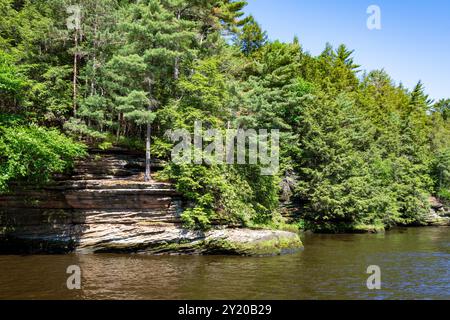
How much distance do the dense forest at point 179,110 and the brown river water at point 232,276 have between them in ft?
14.2

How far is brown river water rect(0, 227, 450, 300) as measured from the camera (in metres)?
14.1

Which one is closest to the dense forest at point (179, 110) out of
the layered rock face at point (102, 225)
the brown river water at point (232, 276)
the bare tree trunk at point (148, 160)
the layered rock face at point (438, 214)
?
the bare tree trunk at point (148, 160)

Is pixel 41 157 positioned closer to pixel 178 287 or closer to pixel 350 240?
pixel 178 287

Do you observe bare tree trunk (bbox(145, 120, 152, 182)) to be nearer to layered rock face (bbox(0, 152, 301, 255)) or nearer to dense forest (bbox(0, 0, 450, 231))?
dense forest (bbox(0, 0, 450, 231))

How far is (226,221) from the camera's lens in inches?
916

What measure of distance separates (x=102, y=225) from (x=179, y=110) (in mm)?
8937

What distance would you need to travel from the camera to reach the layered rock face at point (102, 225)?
2188 cm

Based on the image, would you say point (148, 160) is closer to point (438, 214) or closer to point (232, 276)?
point (232, 276)

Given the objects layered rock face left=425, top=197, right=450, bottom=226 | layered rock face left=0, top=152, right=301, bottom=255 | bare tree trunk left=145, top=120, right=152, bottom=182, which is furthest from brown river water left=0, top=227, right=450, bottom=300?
layered rock face left=425, top=197, right=450, bottom=226

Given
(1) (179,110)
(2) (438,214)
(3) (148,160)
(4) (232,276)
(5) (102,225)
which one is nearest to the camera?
(4) (232,276)

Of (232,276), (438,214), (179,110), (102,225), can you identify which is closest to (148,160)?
(179,110)

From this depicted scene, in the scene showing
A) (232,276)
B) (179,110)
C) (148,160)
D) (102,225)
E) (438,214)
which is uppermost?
(179,110)

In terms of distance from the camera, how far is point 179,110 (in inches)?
973

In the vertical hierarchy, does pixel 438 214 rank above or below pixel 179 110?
below
